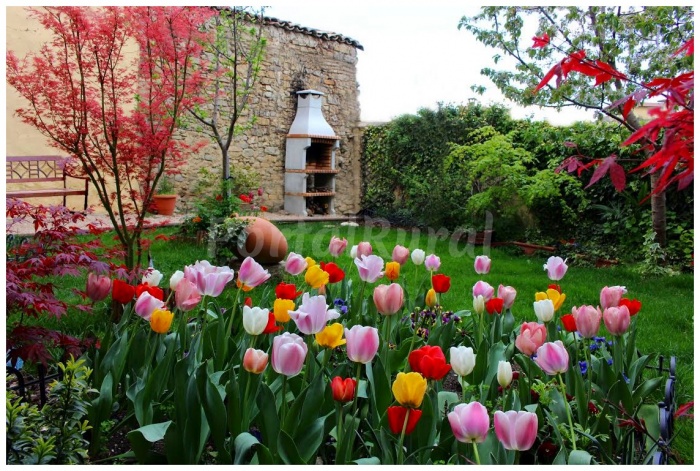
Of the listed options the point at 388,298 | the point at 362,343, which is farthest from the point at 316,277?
the point at 362,343

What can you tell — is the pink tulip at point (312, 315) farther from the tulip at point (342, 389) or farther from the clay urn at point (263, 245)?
the clay urn at point (263, 245)

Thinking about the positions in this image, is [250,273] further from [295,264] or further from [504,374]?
[504,374]

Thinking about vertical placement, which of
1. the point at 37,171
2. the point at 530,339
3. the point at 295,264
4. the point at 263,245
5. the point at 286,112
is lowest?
the point at 263,245

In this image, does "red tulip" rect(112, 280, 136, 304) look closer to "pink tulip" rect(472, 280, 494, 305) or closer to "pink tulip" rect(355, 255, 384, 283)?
"pink tulip" rect(355, 255, 384, 283)

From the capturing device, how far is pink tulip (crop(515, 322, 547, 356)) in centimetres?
184

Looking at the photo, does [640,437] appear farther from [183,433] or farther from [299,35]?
[299,35]

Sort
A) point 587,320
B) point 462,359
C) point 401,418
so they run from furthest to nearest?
1. point 587,320
2. point 462,359
3. point 401,418

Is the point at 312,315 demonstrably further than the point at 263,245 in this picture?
No

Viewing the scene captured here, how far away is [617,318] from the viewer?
2.07m

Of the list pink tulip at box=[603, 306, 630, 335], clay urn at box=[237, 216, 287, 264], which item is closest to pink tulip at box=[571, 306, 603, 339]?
pink tulip at box=[603, 306, 630, 335]

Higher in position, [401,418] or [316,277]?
[316,277]

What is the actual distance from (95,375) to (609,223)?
6.49 meters

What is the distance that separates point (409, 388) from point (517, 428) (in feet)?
0.76

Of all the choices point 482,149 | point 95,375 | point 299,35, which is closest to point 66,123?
point 95,375
